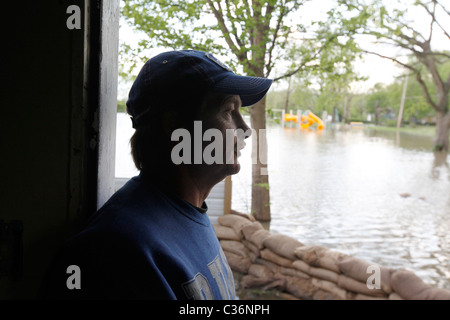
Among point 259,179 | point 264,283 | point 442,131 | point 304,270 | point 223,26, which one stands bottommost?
point 264,283

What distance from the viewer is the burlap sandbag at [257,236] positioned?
4.85m

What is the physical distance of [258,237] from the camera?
4910mm

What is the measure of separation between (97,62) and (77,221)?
10.9 inches

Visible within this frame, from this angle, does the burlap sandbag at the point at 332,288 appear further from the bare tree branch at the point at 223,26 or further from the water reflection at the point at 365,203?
the bare tree branch at the point at 223,26

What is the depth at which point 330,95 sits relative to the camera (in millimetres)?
7391

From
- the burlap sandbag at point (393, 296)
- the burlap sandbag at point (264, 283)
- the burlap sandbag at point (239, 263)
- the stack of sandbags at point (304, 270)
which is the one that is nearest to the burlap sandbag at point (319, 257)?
the stack of sandbags at point (304, 270)

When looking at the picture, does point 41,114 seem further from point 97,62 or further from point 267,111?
point 267,111

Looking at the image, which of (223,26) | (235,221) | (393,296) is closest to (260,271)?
(235,221)

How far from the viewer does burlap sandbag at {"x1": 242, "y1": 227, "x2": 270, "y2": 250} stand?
15.9 feet

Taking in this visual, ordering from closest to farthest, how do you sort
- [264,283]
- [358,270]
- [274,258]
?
[358,270], [264,283], [274,258]

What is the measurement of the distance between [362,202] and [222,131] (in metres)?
8.48

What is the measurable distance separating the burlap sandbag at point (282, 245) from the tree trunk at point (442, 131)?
384 inches

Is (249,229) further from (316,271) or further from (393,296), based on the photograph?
(393,296)

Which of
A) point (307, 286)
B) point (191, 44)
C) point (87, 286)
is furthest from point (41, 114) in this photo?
point (191, 44)
